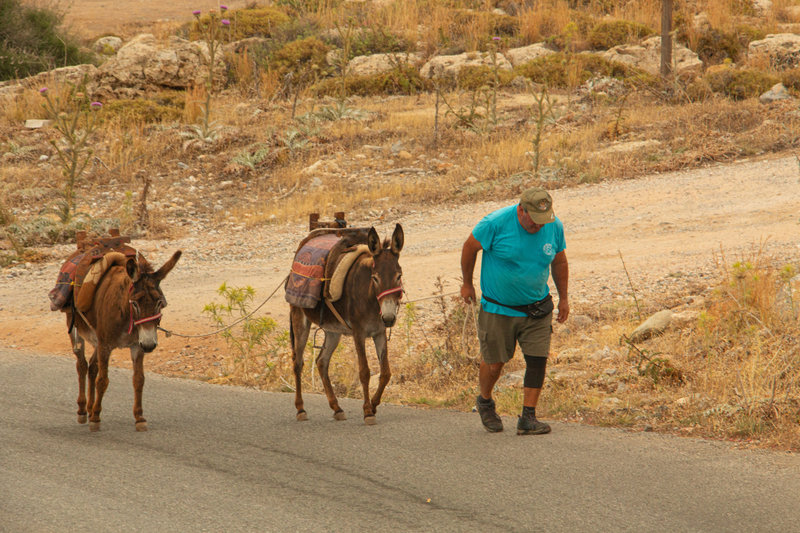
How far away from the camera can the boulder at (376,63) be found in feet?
98.4

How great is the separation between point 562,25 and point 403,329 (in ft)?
75.9

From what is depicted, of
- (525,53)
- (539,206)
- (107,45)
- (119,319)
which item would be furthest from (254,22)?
(539,206)

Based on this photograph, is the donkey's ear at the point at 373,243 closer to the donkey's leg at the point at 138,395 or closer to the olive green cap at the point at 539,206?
the olive green cap at the point at 539,206

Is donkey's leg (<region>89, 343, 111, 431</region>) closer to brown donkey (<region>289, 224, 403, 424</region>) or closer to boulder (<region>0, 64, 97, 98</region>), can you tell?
brown donkey (<region>289, 224, 403, 424</region>)

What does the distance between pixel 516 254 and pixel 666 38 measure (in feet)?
68.6

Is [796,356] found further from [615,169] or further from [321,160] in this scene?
[321,160]

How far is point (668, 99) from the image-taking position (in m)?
24.7

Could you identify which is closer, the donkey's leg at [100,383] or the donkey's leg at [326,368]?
the donkey's leg at [100,383]

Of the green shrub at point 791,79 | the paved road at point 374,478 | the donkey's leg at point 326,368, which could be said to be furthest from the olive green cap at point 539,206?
the green shrub at point 791,79

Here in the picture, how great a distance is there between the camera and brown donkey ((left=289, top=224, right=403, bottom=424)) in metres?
7.39

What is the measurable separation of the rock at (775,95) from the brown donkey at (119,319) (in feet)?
64.1

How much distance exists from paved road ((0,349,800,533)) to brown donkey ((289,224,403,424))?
42 centimetres

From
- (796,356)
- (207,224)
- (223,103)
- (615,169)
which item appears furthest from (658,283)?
(223,103)

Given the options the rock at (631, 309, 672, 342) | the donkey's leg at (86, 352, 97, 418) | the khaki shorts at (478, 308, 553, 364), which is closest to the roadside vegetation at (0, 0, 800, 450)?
the rock at (631, 309, 672, 342)
